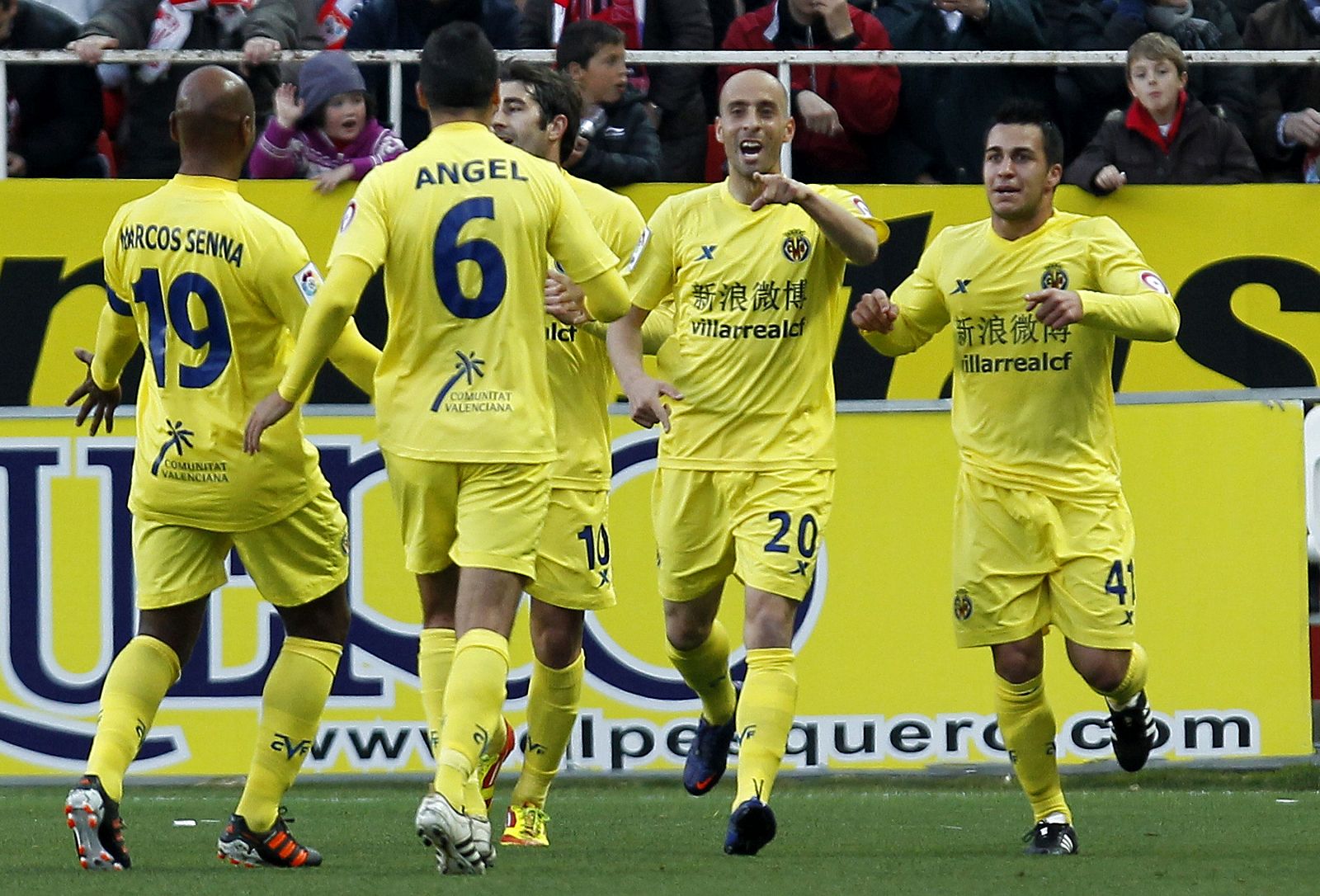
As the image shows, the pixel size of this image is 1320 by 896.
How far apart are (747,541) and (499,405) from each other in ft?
4.01

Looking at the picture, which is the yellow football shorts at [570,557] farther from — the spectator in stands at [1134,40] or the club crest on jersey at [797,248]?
the spectator in stands at [1134,40]

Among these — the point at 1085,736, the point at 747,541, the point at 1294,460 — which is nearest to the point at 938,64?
the point at 1294,460

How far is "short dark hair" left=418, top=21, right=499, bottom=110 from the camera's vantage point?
18.9 ft

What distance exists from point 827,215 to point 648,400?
0.78m

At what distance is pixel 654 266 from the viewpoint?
6.99 m

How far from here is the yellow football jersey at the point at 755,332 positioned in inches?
266

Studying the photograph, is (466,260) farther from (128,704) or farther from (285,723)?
(128,704)

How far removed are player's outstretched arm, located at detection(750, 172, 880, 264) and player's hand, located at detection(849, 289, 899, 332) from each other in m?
0.14

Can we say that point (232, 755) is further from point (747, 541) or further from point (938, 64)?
point (938, 64)

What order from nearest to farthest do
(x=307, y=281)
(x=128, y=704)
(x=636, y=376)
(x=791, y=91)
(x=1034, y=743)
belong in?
1. (x=307, y=281)
2. (x=128, y=704)
3. (x=636, y=376)
4. (x=1034, y=743)
5. (x=791, y=91)

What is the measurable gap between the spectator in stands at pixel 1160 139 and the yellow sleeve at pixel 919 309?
2.34 m

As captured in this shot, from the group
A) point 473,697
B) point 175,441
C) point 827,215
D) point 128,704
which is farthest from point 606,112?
point 473,697

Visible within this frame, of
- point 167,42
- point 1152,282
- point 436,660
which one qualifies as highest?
point 167,42

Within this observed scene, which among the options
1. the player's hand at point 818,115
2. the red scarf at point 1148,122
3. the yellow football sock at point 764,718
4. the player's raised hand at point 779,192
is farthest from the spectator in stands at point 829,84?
the yellow football sock at point 764,718
